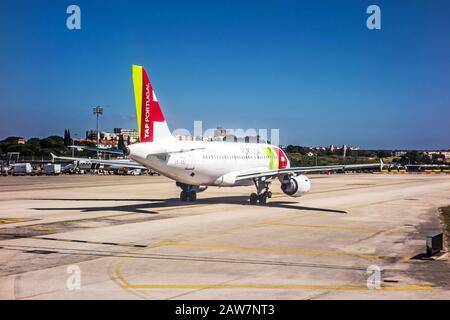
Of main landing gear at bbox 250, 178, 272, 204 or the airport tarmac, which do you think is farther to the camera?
main landing gear at bbox 250, 178, 272, 204

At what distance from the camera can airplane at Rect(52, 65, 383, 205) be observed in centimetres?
3400

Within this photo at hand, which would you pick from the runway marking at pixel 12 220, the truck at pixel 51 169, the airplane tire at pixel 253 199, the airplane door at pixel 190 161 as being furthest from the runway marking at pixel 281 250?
the truck at pixel 51 169

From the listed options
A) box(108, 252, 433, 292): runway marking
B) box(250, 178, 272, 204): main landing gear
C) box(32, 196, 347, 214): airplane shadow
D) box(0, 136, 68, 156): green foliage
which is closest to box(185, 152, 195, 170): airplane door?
box(32, 196, 347, 214): airplane shadow

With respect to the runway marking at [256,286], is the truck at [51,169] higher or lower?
higher

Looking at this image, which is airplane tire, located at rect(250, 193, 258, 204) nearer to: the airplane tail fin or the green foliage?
the airplane tail fin

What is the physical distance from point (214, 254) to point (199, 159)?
1861cm

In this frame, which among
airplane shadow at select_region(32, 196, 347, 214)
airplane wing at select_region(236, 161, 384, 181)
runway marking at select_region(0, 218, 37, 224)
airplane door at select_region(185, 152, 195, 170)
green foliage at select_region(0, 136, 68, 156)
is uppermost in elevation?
green foliage at select_region(0, 136, 68, 156)

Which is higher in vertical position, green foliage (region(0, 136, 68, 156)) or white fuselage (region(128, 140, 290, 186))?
green foliage (region(0, 136, 68, 156))

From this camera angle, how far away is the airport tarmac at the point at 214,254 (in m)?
14.5

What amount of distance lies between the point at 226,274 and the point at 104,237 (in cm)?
942

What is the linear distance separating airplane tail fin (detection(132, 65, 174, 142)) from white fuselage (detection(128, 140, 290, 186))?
63 cm

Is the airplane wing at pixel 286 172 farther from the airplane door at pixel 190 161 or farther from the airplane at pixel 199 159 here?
the airplane door at pixel 190 161
